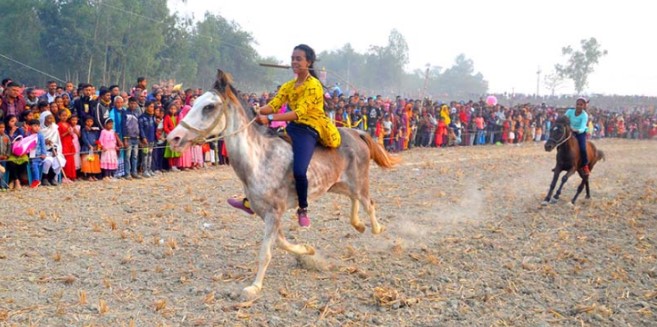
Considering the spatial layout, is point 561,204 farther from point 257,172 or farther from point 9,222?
point 9,222

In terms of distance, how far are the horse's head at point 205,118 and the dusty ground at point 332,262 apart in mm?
1573

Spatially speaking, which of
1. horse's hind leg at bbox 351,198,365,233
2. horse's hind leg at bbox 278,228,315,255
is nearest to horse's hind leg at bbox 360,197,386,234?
horse's hind leg at bbox 351,198,365,233

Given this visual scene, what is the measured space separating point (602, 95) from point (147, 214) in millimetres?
61486

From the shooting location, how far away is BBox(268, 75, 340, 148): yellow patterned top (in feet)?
20.0

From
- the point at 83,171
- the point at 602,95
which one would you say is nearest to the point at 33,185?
the point at 83,171

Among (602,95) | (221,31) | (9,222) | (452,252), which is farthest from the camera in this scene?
(602,95)

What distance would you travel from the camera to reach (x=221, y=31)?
54.2m

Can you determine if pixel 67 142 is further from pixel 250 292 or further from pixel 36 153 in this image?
pixel 250 292

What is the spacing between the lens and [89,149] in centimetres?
1220

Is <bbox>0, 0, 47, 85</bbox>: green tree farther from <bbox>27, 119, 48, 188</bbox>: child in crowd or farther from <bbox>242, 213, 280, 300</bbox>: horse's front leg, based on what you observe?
<bbox>242, 213, 280, 300</bbox>: horse's front leg

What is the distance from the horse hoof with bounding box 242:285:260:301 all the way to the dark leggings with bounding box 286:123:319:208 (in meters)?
1.06

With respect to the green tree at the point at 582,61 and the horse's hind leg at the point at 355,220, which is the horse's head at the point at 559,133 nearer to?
the horse's hind leg at the point at 355,220

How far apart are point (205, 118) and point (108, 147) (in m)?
7.94

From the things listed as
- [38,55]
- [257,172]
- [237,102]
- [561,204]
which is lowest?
[561,204]
